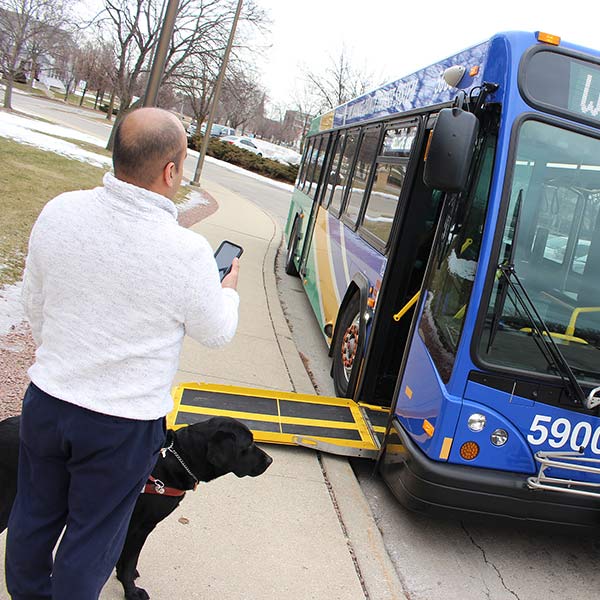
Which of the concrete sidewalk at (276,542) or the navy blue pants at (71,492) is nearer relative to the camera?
the navy blue pants at (71,492)

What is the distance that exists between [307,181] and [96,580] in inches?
376

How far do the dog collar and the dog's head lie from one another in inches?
5.5

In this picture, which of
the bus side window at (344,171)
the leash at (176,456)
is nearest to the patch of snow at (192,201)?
the bus side window at (344,171)

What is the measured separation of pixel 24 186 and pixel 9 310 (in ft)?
21.8

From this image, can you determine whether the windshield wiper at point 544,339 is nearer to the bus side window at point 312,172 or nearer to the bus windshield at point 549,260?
the bus windshield at point 549,260

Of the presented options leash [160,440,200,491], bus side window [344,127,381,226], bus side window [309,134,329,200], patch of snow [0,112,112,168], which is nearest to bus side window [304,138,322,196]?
bus side window [309,134,329,200]

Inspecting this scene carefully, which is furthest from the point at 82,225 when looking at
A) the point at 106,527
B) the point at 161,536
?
the point at 161,536

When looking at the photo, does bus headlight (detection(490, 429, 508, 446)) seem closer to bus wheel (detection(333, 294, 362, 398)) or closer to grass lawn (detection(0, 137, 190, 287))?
bus wheel (detection(333, 294, 362, 398))

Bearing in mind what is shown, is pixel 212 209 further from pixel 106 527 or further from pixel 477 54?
pixel 106 527

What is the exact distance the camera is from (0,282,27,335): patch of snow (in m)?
5.31

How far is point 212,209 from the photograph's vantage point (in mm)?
16891

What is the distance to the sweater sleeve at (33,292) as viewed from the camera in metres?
1.95

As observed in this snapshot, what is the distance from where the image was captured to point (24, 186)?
1146 cm

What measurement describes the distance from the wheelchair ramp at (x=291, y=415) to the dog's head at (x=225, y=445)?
4.72 feet
